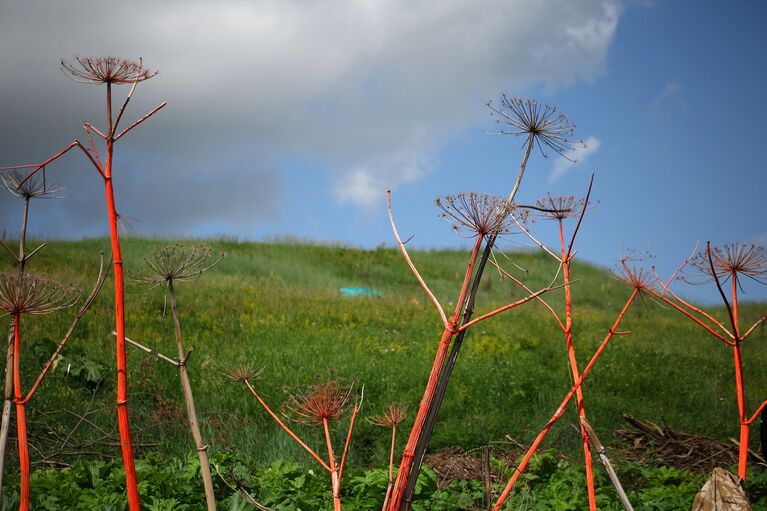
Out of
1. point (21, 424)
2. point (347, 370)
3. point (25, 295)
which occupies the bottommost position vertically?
point (347, 370)

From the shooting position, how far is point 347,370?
9.00 meters

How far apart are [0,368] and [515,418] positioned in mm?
5669

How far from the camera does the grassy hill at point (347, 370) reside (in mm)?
7207

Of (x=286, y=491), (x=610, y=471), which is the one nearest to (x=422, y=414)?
(x=610, y=471)

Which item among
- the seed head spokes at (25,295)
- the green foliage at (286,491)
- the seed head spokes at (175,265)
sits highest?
the seed head spokes at (175,265)

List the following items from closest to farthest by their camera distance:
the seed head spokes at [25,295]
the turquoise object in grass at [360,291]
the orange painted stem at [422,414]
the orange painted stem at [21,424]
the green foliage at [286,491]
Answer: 1. the orange painted stem at [422,414]
2. the orange painted stem at [21,424]
3. the seed head spokes at [25,295]
4. the green foliage at [286,491]
5. the turquoise object in grass at [360,291]

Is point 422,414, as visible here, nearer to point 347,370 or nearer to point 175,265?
point 175,265

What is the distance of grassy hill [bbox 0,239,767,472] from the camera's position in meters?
7.21

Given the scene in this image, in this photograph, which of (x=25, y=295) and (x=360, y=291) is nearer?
(x=25, y=295)

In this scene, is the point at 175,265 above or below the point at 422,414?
above

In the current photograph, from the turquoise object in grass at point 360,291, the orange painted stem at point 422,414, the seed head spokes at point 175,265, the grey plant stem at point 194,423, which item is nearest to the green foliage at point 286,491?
the seed head spokes at point 175,265

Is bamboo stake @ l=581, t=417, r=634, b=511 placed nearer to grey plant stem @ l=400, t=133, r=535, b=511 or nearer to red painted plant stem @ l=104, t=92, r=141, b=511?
grey plant stem @ l=400, t=133, r=535, b=511

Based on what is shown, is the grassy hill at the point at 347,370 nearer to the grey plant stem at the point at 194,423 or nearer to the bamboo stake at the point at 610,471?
the grey plant stem at the point at 194,423

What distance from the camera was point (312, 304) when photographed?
13695 millimetres
